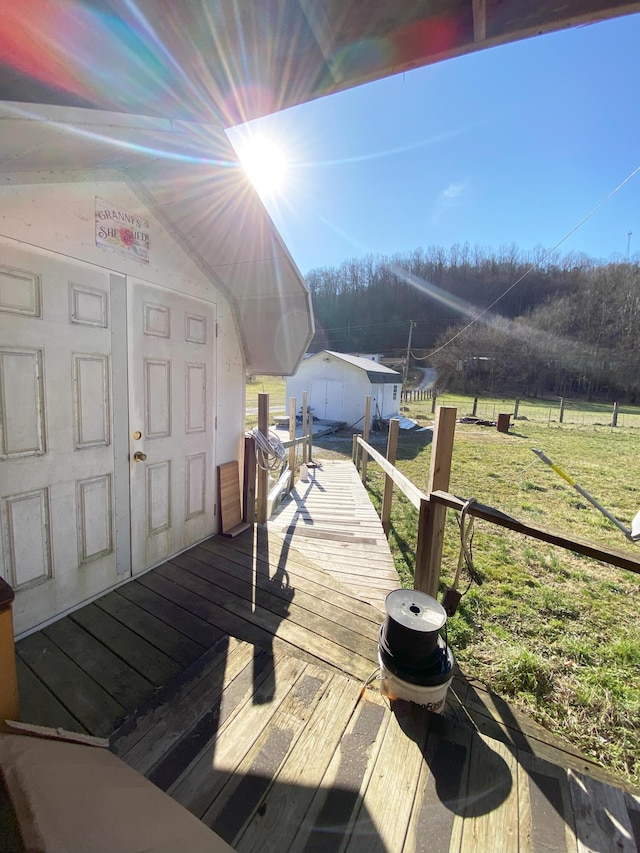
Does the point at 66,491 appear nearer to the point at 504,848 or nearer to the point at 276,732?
the point at 276,732

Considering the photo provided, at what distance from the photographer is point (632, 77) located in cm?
494

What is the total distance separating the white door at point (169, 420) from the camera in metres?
2.51

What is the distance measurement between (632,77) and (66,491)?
28.5 feet

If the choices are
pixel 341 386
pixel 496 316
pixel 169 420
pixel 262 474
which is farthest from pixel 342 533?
pixel 496 316

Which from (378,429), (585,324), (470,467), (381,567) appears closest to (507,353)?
(585,324)

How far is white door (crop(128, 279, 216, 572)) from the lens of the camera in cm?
251

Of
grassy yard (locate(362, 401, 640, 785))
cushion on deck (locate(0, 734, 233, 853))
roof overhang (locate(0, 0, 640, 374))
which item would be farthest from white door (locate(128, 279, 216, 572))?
grassy yard (locate(362, 401, 640, 785))

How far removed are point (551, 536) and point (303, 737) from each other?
1411mm

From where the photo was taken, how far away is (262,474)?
380cm

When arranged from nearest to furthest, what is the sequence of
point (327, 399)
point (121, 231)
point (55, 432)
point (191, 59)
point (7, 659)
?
point (7, 659), point (191, 59), point (55, 432), point (121, 231), point (327, 399)

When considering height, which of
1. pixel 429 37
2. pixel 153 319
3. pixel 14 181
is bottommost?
pixel 153 319

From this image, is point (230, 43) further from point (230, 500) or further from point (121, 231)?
point (230, 500)

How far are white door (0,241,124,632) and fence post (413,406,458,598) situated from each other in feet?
6.94

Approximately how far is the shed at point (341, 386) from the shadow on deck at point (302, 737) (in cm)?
1414
